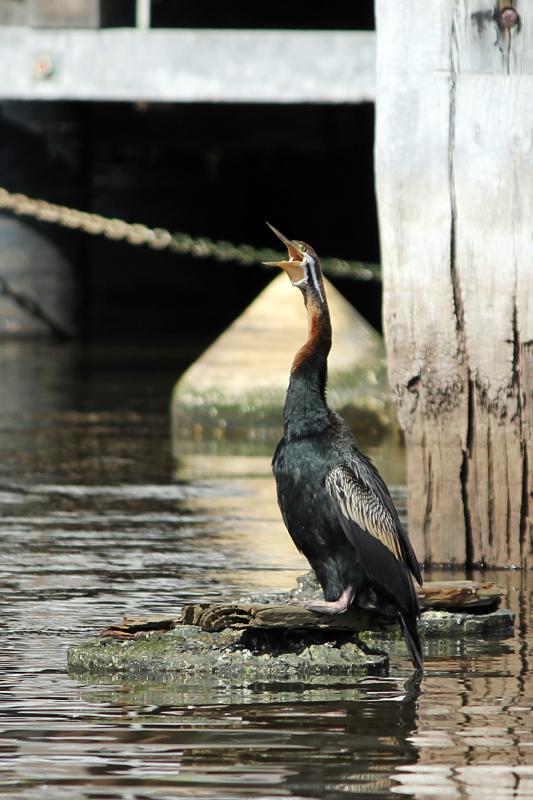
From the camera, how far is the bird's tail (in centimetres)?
611

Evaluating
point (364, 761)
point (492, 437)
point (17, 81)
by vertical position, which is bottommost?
point (364, 761)

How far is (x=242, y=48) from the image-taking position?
61.1ft

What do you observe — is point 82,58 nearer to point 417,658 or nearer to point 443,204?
point 443,204

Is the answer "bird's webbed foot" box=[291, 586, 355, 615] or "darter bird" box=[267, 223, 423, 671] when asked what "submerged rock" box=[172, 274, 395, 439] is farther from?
"bird's webbed foot" box=[291, 586, 355, 615]

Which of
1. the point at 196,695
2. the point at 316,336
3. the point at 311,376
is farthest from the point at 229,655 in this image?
the point at 316,336

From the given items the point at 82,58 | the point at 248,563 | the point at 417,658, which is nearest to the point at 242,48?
the point at 82,58

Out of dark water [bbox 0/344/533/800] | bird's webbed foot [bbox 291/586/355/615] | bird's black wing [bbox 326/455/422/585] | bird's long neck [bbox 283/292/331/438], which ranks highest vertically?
bird's long neck [bbox 283/292/331/438]

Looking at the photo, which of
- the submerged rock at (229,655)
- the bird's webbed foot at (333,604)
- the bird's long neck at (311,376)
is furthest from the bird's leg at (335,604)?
the bird's long neck at (311,376)

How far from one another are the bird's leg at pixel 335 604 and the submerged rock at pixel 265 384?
7241mm

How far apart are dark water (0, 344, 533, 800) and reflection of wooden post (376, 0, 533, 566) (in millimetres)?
581

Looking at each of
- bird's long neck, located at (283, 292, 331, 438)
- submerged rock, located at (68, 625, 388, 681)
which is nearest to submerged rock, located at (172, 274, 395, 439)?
bird's long neck, located at (283, 292, 331, 438)

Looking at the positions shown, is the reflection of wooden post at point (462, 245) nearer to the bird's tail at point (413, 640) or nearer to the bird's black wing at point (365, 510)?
the bird's black wing at point (365, 510)

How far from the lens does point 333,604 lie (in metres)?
6.30

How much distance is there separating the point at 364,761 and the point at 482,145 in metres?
3.43
